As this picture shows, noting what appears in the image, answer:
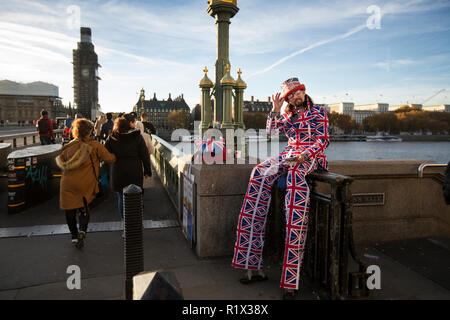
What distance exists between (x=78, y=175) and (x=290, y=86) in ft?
9.24

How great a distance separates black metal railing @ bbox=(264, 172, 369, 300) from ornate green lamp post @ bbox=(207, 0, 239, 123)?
14.7 m

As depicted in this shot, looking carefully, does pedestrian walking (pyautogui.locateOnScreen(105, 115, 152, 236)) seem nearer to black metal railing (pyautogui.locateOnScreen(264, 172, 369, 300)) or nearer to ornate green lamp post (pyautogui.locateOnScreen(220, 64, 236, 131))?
black metal railing (pyautogui.locateOnScreen(264, 172, 369, 300))

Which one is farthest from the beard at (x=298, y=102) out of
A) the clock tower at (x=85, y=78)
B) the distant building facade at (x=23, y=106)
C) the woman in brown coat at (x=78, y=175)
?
the distant building facade at (x=23, y=106)

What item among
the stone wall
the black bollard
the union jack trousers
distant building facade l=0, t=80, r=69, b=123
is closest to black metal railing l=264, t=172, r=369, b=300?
the union jack trousers

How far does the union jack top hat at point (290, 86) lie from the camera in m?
3.31

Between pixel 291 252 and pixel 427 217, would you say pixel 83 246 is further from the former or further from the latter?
pixel 427 217

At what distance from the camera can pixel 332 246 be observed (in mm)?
2734

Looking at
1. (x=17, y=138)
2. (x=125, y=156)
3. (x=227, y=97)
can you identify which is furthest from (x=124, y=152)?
(x=17, y=138)

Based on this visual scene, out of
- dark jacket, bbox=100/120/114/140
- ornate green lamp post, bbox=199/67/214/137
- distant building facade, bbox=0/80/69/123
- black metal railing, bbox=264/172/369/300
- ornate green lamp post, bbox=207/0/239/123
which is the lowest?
black metal railing, bbox=264/172/369/300

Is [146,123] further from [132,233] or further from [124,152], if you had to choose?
[132,233]

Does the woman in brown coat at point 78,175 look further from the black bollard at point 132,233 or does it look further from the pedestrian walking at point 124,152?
the black bollard at point 132,233

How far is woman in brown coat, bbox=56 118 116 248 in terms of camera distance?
13.8 ft

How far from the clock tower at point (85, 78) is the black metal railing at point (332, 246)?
11566 cm
